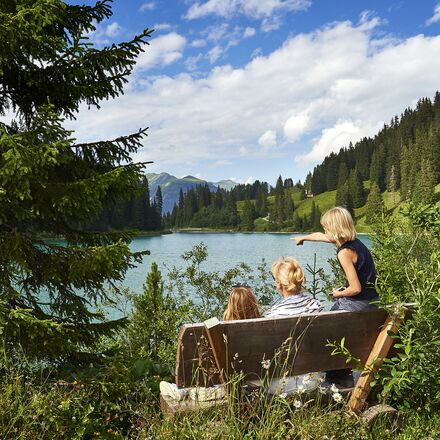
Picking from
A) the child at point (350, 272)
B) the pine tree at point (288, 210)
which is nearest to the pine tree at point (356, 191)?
the pine tree at point (288, 210)

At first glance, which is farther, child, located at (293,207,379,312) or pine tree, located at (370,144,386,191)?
pine tree, located at (370,144,386,191)

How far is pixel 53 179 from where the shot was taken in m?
5.66

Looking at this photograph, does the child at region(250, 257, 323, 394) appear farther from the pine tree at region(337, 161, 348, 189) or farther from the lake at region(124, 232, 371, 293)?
the pine tree at region(337, 161, 348, 189)

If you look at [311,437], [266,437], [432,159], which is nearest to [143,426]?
[266,437]

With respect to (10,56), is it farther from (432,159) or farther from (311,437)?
(432,159)

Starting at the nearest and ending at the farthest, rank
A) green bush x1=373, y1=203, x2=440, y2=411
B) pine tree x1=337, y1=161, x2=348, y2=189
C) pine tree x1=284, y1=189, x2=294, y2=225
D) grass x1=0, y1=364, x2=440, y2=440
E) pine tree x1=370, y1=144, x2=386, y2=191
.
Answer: grass x1=0, y1=364, x2=440, y2=440
green bush x1=373, y1=203, x2=440, y2=411
pine tree x1=370, y1=144, x2=386, y2=191
pine tree x1=284, y1=189, x2=294, y2=225
pine tree x1=337, y1=161, x2=348, y2=189

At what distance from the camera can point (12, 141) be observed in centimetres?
420

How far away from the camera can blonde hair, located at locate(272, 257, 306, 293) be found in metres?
4.32

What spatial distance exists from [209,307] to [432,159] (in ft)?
425

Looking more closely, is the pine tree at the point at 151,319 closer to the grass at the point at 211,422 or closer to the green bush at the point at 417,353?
the grass at the point at 211,422

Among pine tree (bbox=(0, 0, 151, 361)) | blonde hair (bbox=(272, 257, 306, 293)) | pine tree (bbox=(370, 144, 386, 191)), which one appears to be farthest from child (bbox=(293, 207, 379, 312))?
pine tree (bbox=(370, 144, 386, 191))

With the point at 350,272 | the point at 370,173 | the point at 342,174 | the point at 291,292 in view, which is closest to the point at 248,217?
the point at 342,174

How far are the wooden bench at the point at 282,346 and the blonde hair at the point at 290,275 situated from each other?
2.27 feet

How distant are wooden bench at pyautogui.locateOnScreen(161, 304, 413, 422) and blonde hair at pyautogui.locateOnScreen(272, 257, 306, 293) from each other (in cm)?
69
